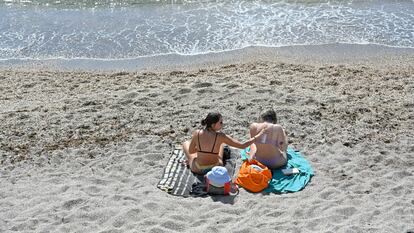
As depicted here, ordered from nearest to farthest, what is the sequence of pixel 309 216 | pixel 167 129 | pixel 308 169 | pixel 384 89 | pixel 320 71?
pixel 309 216 → pixel 308 169 → pixel 167 129 → pixel 384 89 → pixel 320 71

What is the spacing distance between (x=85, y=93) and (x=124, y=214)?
450 centimetres

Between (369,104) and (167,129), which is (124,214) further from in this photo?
(369,104)

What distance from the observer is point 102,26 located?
→ 1444 cm

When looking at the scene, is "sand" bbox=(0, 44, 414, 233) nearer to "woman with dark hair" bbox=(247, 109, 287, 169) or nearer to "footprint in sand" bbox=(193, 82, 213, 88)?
"footprint in sand" bbox=(193, 82, 213, 88)

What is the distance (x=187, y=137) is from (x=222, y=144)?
3.42 feet

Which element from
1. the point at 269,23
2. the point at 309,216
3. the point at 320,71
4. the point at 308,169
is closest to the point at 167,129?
the point at 308,169

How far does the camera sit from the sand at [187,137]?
647 cm

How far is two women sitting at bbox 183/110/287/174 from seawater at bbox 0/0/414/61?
208 inches

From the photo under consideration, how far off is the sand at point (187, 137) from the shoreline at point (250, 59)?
0.48 feet

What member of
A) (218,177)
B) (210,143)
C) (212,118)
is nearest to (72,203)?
(218,177)

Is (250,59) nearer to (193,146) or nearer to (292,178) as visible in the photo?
(193,146)

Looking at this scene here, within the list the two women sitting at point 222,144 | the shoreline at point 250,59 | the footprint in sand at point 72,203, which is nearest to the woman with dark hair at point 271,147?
the two women sitting at point 222,144

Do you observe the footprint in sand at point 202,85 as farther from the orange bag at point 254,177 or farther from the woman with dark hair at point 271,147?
the orange bag at point 254,177

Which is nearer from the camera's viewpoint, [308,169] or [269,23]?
[308,169]
